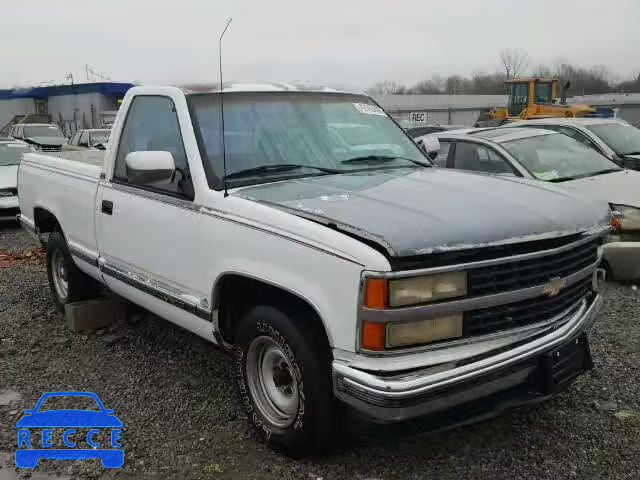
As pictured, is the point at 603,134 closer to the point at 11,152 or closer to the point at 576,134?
the point at 576,134

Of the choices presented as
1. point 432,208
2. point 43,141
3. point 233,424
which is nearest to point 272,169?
point 432,208

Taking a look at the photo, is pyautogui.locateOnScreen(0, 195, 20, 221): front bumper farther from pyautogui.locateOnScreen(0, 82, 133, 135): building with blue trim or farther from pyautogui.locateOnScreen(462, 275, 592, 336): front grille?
pyautogui.locateOnScreen(0, 82, 133, 135): building with blue trim

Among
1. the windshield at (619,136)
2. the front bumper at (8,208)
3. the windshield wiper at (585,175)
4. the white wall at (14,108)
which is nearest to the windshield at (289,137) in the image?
the windshield wiper at (585,175)

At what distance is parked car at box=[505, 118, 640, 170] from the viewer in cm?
841

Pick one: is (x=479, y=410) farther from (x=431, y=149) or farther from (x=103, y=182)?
(x=103, y=182)

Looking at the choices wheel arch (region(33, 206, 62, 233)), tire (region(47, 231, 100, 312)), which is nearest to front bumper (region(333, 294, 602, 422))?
tire (region(47, 231, 100, 312))

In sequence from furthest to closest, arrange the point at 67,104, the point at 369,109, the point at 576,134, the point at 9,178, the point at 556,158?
the point at 67,104 → the point at 9,178 → the point at 576,134 → the point at 556,158 → the point at 369,109

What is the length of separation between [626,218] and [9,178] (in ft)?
32.6

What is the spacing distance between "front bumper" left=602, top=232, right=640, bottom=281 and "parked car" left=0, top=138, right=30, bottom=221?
855 centimetres

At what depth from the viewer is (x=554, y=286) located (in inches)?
113

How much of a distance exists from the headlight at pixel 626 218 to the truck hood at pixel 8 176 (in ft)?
30.7

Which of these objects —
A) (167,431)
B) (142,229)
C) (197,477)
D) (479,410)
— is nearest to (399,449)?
(479,410)

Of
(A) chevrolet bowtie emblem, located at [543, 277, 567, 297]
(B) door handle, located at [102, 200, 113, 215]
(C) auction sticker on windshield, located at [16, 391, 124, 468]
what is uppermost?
(B) door handle, located at [102, 200, 113, 215]

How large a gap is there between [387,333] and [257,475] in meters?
1.12
